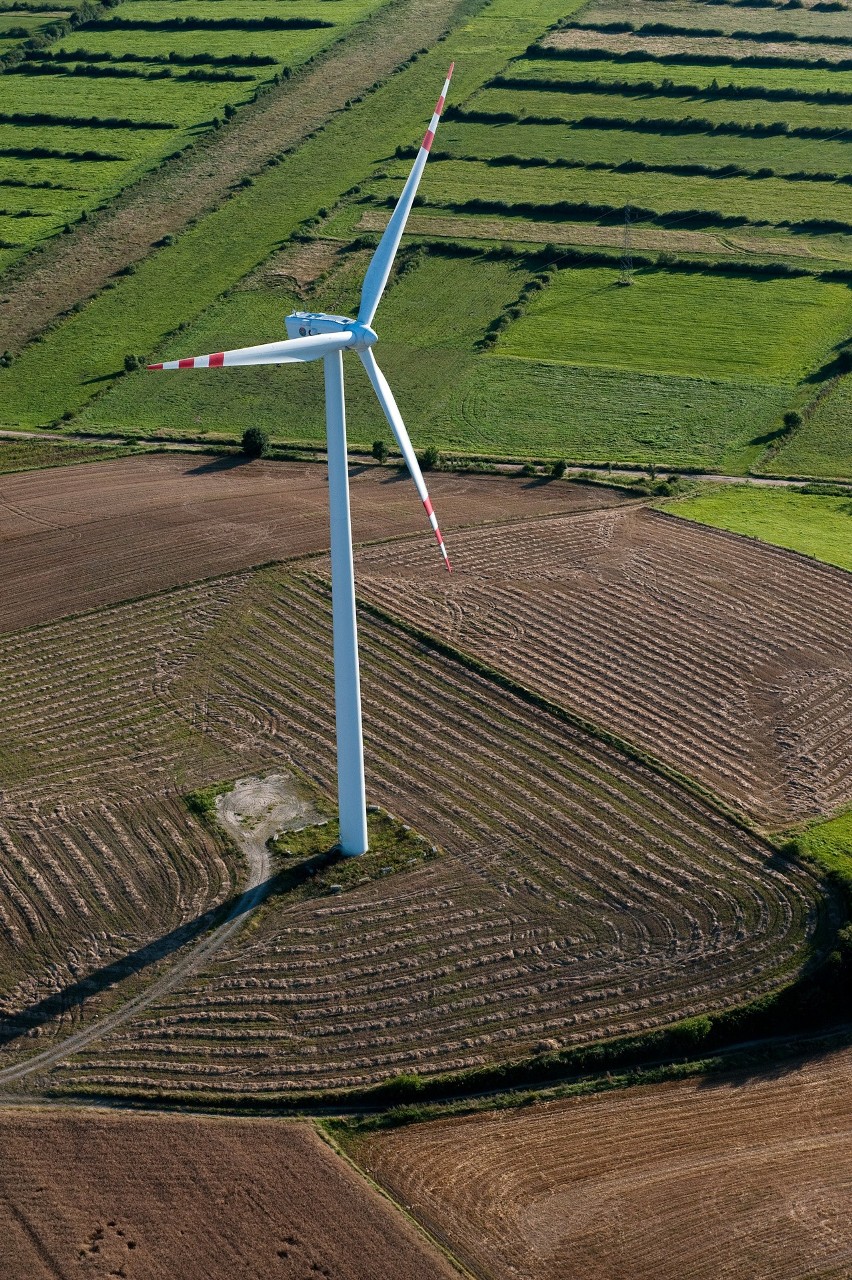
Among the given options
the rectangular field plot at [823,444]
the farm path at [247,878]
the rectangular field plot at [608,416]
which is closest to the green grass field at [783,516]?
the rectangular field plot at [823,444]

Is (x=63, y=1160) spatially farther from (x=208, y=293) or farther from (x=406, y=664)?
(x=208, y=293)

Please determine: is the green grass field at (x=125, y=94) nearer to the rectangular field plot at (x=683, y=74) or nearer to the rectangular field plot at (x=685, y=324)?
the rectangular field plot at (x=683, y=74)

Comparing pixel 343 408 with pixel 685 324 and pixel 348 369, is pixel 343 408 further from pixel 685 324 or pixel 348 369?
pixel 685 324

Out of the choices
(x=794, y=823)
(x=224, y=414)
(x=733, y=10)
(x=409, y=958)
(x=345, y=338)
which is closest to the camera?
(x=345, y=338)

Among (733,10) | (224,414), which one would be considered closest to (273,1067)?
(224,414)

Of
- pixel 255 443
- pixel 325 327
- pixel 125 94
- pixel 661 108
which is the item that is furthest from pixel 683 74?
pixel 325 327
